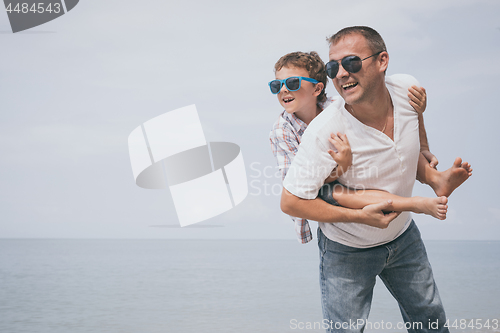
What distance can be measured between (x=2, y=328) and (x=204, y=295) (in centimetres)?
881

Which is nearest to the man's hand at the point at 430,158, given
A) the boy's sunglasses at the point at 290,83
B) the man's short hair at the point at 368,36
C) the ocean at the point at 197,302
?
the man's short hair at the point at 368,36

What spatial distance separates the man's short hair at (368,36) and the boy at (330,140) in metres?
0.33

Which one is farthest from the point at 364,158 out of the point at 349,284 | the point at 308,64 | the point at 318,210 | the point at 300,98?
the point at 308,64

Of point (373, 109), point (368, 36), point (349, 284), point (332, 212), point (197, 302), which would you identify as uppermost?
point (368, 36)

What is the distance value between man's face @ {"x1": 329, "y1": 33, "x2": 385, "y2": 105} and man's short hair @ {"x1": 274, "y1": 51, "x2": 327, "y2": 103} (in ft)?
3.53

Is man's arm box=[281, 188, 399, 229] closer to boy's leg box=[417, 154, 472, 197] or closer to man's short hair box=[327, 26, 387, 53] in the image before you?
boy's leg box=[417, 154, 472, 197]

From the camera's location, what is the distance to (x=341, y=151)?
2.19m

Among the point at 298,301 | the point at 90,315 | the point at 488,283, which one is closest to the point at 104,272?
the point at 90,315

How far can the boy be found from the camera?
224 centimetres

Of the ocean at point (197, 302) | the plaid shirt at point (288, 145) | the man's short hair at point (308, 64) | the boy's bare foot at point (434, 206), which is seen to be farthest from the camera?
Result: the ocean at point (197, 302)

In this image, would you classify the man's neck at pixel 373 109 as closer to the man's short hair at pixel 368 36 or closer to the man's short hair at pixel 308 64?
the man's short hair at pixel 368 36

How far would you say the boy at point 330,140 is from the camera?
7.34 feet

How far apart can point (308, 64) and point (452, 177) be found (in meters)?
1.49

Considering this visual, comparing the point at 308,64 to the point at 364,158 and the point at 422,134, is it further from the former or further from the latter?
the point at 364,158
